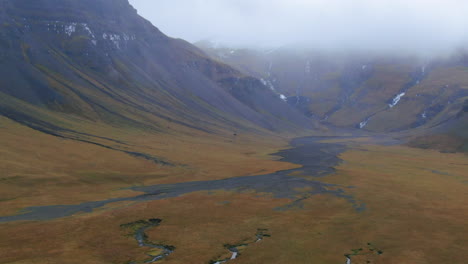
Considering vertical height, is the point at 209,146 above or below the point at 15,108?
below

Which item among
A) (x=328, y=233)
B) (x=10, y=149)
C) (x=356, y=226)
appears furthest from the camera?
(x=10, y=149)

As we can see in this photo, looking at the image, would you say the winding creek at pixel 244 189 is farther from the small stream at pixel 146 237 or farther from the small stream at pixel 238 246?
the small stream at pixel 238 246

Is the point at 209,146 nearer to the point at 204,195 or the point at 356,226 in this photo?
the point at 204,195

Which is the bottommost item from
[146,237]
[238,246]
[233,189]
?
[146,237]

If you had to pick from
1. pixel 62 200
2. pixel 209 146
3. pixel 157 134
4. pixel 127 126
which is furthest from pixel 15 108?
pixel 62 200

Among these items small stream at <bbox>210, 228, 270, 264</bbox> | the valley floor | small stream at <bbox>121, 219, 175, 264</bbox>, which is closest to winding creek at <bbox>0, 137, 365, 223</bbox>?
the valley floor

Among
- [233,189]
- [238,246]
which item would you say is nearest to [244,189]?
[233,189]

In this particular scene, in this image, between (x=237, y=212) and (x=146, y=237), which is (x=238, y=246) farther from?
(x=237, y=212)

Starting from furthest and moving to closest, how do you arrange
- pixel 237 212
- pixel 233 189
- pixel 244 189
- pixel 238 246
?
pixel 244 189, pixel 233 189, pixel 237 212, pixel 238 246
